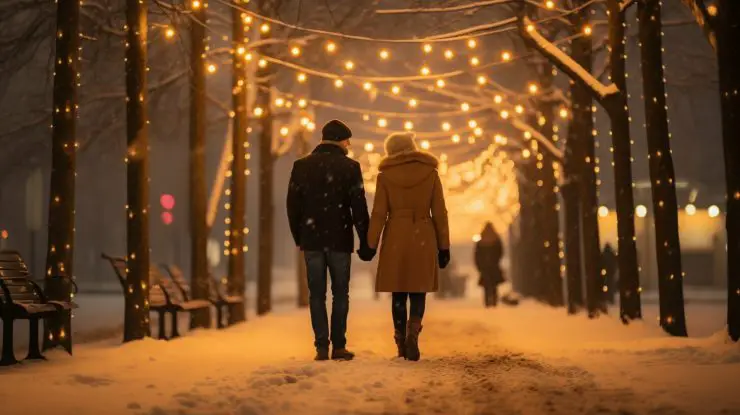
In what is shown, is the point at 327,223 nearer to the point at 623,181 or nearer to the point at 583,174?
the point at 623,181

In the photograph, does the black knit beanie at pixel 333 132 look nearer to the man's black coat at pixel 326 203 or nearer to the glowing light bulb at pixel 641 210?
the man's black coat at pixel 326 203

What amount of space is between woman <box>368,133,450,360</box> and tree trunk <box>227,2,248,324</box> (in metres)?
10.5

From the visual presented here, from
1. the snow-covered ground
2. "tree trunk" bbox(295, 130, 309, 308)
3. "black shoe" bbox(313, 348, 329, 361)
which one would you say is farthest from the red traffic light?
"black shoe" bbox(313, 348, 329, 361)

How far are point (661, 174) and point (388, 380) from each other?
6.71 meters

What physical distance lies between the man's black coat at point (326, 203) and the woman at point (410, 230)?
0.21m

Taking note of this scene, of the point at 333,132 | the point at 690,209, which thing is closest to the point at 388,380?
the point at 333,132

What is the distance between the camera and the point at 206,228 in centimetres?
1941

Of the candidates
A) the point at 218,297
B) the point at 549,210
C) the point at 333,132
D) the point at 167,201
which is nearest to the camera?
the point at 333,132

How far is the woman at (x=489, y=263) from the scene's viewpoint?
86.4 ft

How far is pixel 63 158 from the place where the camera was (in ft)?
43.7

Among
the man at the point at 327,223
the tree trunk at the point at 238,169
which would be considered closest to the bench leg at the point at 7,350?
the man at the point at 327,223

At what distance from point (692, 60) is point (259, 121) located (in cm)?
1084

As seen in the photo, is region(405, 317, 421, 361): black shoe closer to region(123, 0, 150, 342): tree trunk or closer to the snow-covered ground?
the snow-covered ground

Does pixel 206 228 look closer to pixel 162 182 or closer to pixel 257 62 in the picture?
pixel 257 62
